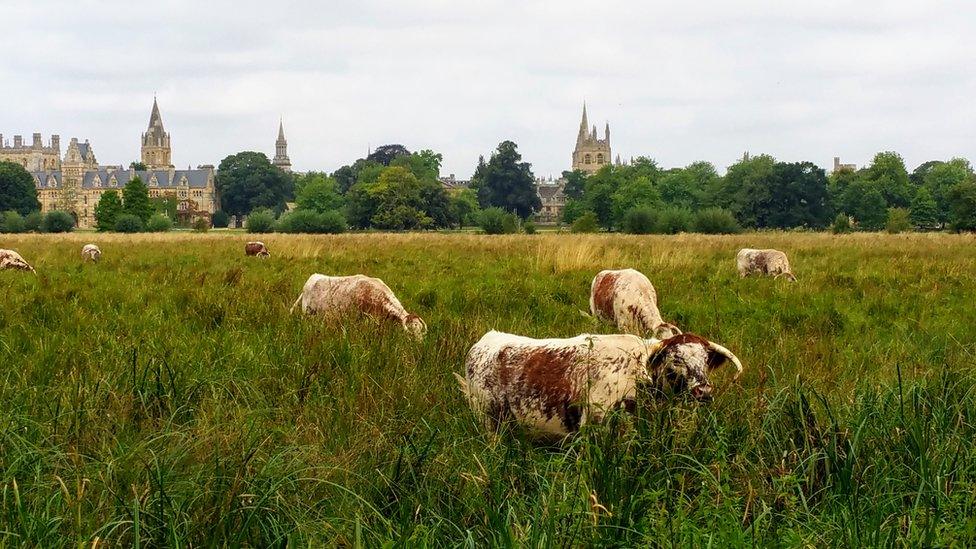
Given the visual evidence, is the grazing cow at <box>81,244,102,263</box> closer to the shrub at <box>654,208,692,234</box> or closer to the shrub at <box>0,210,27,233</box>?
the shrub at <box>654,208,692,234</box>

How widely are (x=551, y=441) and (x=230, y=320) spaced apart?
4.29 metres

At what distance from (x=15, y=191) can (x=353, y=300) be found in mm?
118592

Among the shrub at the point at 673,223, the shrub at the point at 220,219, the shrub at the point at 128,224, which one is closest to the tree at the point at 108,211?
the shrub at the point at 128,224

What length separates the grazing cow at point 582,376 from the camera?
420 cm

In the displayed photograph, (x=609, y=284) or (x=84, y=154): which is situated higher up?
(x=84, y=154)

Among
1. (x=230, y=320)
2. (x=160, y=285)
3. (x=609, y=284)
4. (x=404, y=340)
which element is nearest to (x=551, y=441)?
(x=404, y=340)

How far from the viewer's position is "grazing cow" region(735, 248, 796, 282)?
14.3 meters

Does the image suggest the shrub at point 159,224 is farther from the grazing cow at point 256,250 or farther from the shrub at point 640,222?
the grazing cow at point 256,250

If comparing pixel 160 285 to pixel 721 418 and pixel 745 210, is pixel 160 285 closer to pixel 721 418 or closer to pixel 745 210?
pixel 721 418

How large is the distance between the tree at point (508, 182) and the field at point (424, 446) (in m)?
106

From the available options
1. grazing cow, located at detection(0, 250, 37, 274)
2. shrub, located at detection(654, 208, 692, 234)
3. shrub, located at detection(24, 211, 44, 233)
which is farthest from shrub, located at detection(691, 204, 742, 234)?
shrub, located at detection(24, 211, 44, 233)

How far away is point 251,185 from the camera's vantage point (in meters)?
134

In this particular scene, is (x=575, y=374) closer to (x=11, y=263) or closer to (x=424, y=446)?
(x=424, y=446)

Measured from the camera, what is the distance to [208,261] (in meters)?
18.2
